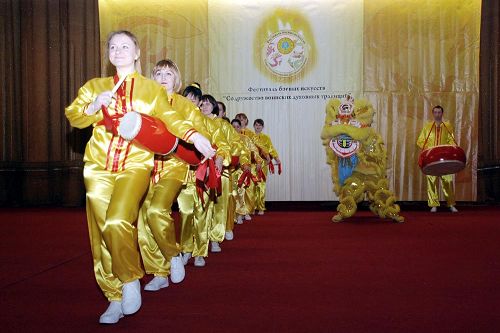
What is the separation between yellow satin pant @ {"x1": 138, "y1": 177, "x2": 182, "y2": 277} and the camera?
363 cm

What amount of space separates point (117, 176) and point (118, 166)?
0.05 m

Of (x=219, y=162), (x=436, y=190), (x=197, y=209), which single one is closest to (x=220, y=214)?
(x=197, y=209)

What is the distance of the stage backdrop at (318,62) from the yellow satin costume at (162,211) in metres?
6.52

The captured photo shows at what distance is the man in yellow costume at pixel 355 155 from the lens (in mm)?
7305

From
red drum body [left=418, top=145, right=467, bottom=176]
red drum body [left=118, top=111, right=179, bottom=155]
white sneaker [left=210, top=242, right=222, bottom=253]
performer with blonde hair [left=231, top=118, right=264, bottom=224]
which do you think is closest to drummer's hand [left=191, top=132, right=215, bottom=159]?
red drum body [left=118, top=111, right=179, bottom=155]

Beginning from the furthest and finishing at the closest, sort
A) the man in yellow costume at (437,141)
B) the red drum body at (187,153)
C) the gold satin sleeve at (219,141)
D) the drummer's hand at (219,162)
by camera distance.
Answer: the man in yellow costume at (437,141) → the gold satin sleeve at (219,141) → the drummer's hand at (219,162) → the red drum body at (187,153)

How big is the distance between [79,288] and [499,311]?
2.45 metres

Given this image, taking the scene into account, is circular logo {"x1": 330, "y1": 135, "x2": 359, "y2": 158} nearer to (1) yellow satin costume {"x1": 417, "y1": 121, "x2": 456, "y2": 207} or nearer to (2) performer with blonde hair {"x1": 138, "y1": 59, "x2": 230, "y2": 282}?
(1) yellow satin costume {"x1": 417, "y1": 121, "x2": 456, "y2": 207}

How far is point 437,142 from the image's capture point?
8.98 meters

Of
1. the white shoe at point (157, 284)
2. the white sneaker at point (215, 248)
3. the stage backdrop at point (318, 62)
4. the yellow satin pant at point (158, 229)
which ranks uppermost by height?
the stage backdrop at point (318, 62)

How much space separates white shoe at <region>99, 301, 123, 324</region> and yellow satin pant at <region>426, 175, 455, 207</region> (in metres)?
7.23

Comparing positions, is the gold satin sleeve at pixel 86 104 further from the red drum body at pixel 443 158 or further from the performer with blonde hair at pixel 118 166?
the red drum body at pixel 443 158

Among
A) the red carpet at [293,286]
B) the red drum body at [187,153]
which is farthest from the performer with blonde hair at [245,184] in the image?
the red drum body at [187,153]

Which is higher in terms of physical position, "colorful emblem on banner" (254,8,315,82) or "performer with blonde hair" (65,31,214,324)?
"colorful emblem on banner" (254,8,315,82)
